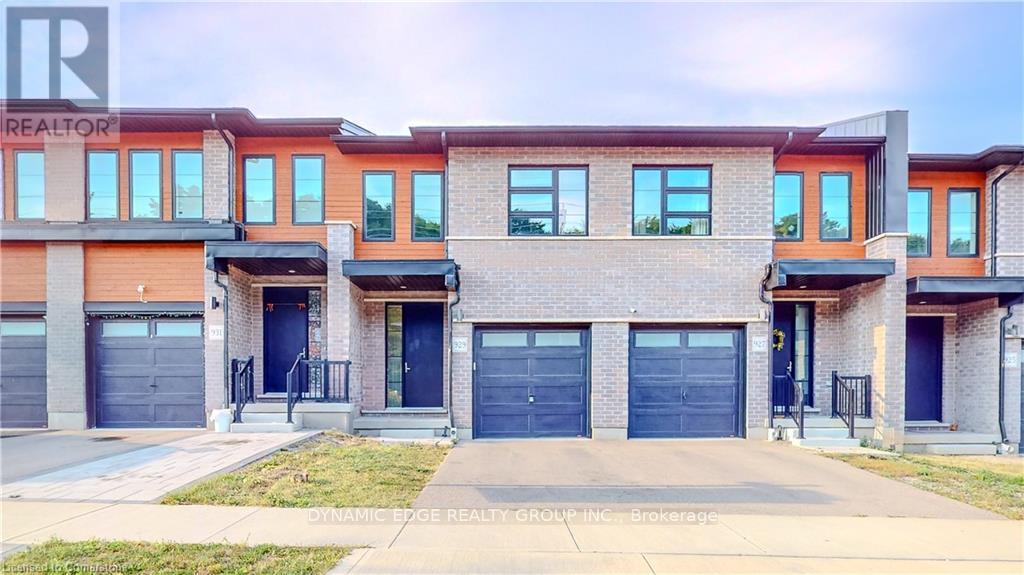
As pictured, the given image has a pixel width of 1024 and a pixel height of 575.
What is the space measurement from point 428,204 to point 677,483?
292 inches

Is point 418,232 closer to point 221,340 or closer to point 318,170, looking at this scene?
point 318,170

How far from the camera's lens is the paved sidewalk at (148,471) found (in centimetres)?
606

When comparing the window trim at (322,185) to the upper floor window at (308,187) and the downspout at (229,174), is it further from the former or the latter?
the downspout at (229,174)

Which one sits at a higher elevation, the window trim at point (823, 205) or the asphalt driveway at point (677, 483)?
the window trim at point (823, 205)

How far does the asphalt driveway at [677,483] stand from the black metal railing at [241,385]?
4426 millimetres

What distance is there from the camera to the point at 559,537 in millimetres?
4918

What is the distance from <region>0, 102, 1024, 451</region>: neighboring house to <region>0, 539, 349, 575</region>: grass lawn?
Answer: 19.0ft

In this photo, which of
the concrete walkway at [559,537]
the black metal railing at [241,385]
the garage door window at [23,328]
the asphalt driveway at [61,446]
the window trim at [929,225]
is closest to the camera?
the concrete walkway at [559,537]

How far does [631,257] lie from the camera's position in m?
10.7

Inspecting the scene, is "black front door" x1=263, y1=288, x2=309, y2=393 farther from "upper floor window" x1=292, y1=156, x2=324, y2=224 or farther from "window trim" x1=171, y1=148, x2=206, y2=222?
"window trim" x1=171, y1=148, x2=206, y2=222

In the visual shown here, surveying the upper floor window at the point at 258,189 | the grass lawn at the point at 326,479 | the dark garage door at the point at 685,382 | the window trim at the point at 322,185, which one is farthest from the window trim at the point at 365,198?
the dark garage door at the point at 685,382

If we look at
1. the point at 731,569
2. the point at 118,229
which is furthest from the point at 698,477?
the point at 118,229

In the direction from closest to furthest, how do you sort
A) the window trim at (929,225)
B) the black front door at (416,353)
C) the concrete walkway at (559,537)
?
the concrete walkway at (559,537), the window trim at (929,225), the black front door at (416,353)

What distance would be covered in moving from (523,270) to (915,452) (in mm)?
8881
